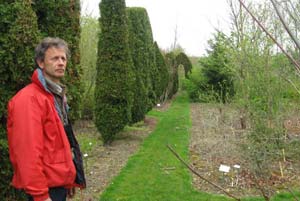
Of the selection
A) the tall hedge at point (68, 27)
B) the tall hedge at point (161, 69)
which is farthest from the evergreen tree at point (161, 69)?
the tall hedge at point (68, 27)

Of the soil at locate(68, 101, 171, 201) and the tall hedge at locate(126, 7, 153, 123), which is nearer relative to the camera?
the soil at locate(68, 101, 171, 201)

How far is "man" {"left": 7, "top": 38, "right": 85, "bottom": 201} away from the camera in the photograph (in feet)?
8.82

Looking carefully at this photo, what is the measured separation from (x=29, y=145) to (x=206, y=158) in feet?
21.7

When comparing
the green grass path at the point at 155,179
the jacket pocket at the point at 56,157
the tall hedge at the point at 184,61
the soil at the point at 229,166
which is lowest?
the green grass path at the point at 155,179

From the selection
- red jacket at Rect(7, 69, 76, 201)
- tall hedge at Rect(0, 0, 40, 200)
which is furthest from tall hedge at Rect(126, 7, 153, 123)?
red jacket at Rect(7, 69, 76, 201)

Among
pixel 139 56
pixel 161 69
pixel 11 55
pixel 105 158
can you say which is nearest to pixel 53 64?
pixel 11 55

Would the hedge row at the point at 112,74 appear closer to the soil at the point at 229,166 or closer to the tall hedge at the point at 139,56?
the tall hedge at the point at 139,56

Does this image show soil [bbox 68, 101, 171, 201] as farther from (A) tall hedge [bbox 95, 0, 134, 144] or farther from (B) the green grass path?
(A) tall hedge [bbox 95, 0, 134, 144]

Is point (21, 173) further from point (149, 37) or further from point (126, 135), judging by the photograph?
point (149, 37)

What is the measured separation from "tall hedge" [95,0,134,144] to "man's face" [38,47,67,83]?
7353mm

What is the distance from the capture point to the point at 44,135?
2.84 m

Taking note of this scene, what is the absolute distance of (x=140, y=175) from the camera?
7.85 m

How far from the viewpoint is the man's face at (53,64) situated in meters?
3.05

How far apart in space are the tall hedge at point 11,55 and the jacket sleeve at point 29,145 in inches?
60.6
